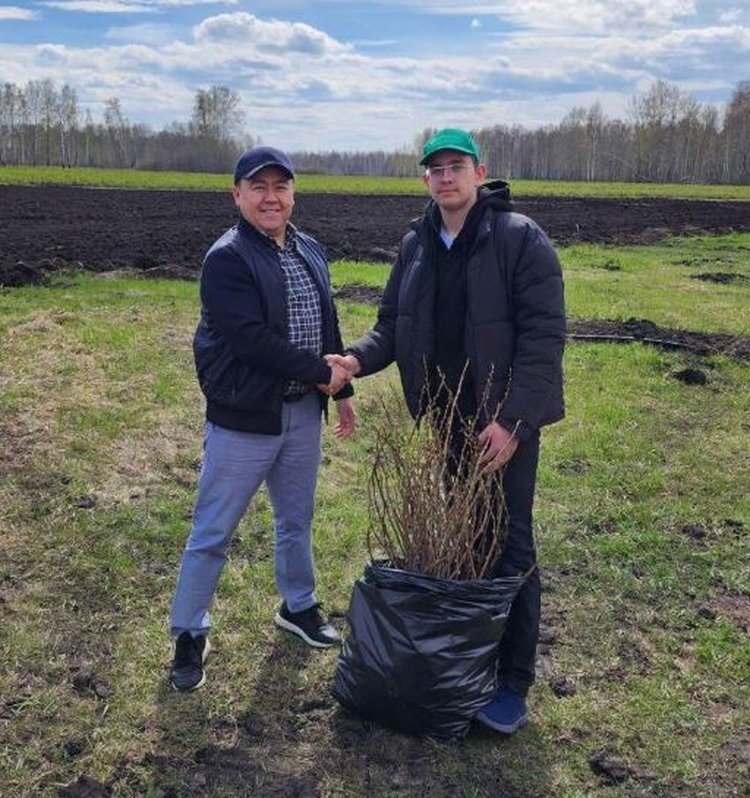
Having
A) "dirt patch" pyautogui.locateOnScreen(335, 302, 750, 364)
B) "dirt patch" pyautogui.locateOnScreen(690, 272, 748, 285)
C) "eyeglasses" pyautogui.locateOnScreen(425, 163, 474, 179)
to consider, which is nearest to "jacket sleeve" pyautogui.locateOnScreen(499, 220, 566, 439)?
"eyeglasses" pyautogui.locateOnScreen(425, 163, 474, 179)

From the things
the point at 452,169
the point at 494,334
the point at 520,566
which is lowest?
the point at 520,566

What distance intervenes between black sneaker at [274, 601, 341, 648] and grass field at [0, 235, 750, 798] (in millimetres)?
73

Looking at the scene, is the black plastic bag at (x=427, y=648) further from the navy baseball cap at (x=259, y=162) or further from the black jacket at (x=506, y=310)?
the navy baseball cap at (x=259, y=162)

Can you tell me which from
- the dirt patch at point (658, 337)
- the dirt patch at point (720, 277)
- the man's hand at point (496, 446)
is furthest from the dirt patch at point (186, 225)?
the man's hand at point (496, 446)

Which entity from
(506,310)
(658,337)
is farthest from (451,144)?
(658,337)

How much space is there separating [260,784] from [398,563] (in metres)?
0.99

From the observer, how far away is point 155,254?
54.2ft

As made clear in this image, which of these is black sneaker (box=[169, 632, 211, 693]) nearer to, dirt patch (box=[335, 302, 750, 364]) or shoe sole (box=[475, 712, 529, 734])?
shoe sole (box=[475, 712, 529, 734])

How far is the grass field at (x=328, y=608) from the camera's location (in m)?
3.29

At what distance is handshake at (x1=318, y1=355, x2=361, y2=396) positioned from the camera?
3.68m

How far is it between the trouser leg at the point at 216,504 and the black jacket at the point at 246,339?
0.09 metres

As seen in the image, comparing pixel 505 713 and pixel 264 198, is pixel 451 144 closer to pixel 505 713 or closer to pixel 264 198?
pixel 264 198

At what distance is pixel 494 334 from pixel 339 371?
0.74m

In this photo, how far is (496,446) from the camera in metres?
3.30
